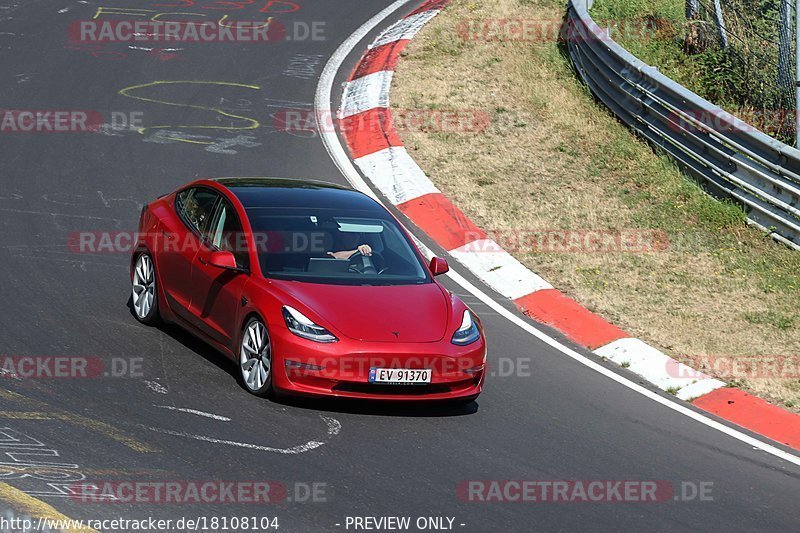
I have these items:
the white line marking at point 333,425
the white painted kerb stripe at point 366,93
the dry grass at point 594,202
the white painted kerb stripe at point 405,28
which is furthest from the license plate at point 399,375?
the white painted kerb stripe at point 405,28

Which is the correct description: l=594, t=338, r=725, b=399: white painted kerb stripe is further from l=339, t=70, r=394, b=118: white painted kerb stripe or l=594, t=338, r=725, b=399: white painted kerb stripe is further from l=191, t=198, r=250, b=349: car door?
l=339, t=70, r=394, b=118: white painted kerb stripe

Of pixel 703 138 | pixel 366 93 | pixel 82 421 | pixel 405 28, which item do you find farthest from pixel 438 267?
pixel 405 28

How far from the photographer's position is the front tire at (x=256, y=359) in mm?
8711

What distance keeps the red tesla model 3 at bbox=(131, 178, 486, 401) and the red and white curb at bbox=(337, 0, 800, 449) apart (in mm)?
2185

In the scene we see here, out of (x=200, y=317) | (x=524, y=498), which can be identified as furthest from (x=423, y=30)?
(x=524, y=498)

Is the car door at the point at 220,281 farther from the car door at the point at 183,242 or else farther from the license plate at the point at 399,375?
the license plate at the point at 399,375

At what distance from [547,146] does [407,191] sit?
2401mm

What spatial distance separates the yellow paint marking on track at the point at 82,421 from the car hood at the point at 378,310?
67.4 inches

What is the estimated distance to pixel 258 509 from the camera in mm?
6777

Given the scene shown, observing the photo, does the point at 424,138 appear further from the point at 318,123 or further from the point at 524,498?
the point at 524,498

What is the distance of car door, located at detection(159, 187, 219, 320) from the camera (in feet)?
32.3

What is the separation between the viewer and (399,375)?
337 inches

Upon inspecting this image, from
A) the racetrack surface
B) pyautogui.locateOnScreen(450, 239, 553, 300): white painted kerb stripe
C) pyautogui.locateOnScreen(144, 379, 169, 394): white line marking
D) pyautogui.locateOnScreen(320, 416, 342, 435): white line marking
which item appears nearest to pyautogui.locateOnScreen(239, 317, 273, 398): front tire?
the racetrack surface

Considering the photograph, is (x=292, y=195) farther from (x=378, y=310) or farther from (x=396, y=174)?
(x=396, y=174)
